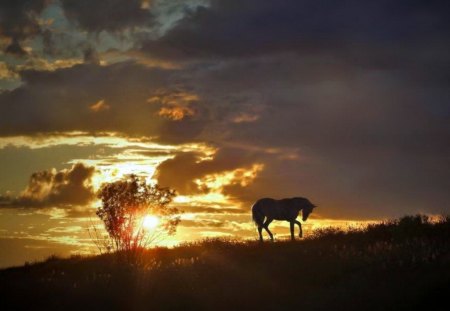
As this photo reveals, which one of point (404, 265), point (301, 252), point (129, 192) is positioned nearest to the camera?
→ point (404, 265)

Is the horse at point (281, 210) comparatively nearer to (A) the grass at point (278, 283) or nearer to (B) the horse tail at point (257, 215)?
(B) the horse tail at point (257, 215)

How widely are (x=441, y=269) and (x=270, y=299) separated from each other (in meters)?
6.54

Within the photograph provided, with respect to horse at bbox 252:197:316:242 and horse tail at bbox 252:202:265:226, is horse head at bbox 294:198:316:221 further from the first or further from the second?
horse tail at bbox 252:202:265:226

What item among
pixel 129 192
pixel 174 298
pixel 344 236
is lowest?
pixel 174 298

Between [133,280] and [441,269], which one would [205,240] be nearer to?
[133,280]

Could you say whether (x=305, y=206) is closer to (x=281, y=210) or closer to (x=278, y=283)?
(x=281, y=210)

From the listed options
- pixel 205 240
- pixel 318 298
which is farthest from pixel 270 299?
pixel 205 240

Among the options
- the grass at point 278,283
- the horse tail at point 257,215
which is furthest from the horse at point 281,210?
the grass at point 278,283

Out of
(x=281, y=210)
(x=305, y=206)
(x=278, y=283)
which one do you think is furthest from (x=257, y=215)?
(x=278, y=283)

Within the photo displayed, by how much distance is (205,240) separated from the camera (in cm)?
4216

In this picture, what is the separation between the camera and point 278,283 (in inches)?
1001

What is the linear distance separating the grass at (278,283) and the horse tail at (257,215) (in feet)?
18.1

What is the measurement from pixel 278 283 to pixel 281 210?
13.8 metres

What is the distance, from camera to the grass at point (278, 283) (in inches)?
810
